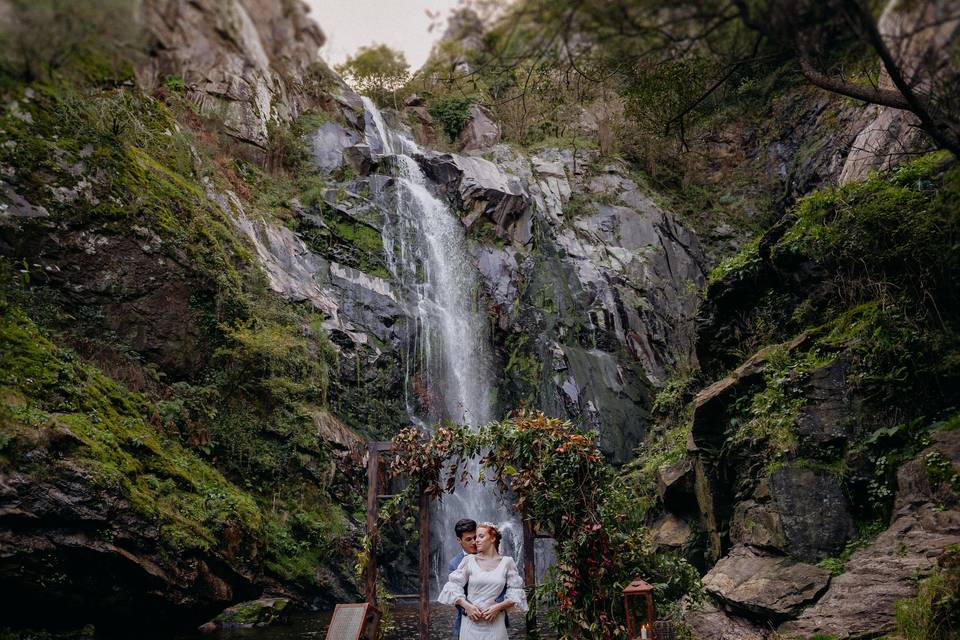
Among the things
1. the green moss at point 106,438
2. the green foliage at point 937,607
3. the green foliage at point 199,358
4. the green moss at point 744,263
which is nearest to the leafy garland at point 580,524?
the green foliage at point 937,607

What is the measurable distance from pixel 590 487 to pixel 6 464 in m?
5.54

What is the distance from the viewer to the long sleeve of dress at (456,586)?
14.7 ft

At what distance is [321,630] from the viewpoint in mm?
8992

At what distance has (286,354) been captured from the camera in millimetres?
11516

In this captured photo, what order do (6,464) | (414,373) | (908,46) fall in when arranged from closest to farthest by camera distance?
(908,46), (6,464), (414,373)

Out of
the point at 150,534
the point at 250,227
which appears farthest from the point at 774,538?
the point at 250,227

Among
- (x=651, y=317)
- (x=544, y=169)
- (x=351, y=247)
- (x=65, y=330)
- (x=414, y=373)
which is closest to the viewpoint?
(x=65, y=330)

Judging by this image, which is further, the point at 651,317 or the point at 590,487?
the point at 651,317

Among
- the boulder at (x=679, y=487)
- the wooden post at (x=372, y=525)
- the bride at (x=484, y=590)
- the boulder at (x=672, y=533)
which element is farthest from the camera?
the boulder at (x=679, y=487)

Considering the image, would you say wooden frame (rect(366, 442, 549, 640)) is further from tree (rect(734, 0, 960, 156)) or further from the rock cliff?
tree (rect(734, 0, 960, 156))

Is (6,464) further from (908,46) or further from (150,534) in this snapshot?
(908,46)

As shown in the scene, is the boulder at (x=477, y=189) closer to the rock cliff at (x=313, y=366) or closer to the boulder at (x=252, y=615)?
the rock cliff at (x=313, y=366)

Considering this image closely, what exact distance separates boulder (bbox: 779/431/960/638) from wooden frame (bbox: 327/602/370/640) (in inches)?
163

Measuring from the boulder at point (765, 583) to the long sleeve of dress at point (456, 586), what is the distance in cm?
362
